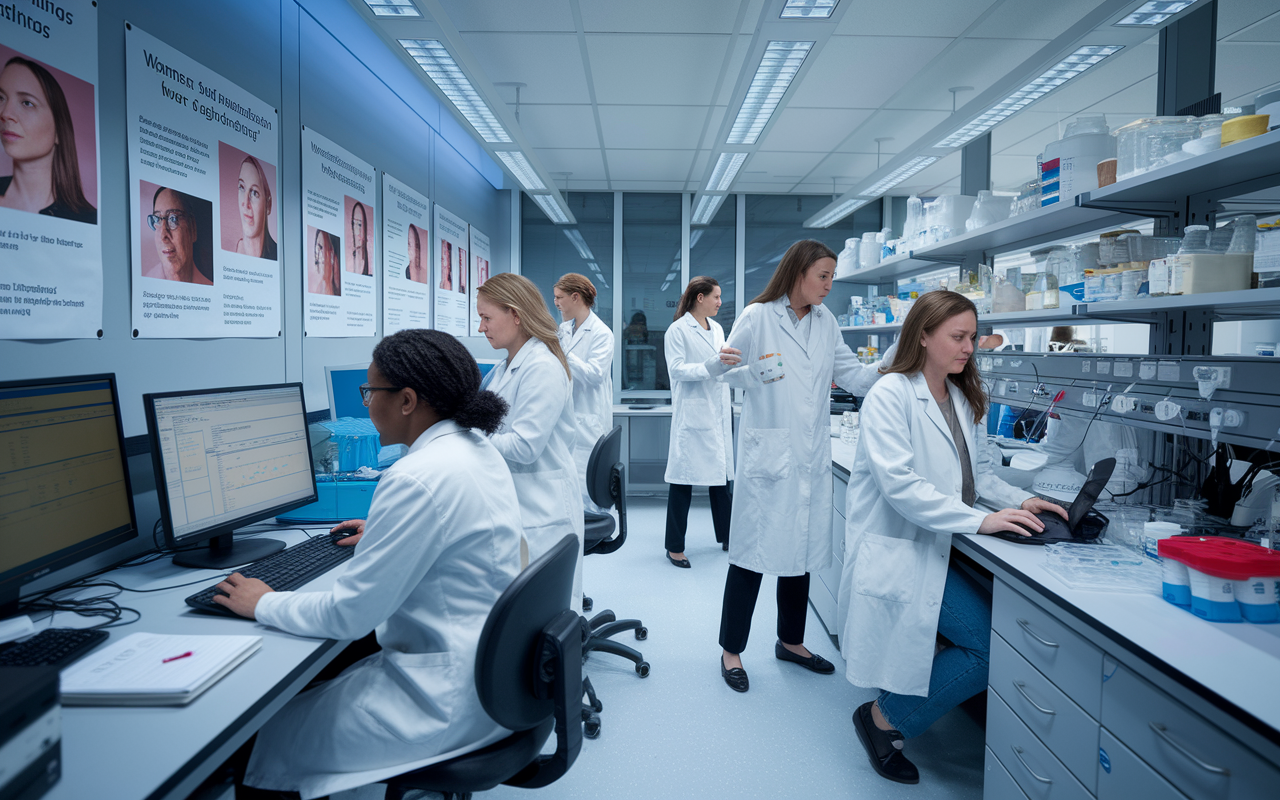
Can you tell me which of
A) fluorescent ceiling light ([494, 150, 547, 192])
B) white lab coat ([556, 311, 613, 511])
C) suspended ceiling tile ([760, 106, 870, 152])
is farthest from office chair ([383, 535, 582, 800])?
suspended ceiling tile ([760, 106, 870, 152])

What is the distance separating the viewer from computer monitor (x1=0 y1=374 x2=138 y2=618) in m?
0.97

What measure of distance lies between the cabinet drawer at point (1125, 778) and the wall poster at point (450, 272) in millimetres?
3605

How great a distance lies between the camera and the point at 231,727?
783mm

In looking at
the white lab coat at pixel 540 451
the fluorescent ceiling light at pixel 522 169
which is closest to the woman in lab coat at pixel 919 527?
the white lab coat at pixel 540 451

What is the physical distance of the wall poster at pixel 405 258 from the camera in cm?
312

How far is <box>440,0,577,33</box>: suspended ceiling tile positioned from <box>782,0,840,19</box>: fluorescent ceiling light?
1029 millimetres

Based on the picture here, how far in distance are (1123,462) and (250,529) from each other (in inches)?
96.2

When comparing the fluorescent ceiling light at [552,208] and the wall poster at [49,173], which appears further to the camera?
the fluorescent ceiling light at [552,208]

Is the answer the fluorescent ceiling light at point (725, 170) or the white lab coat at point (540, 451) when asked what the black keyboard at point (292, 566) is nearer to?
the white lab coat at point (540, 451)

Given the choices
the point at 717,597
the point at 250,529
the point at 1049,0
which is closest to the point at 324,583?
the point at 250,529

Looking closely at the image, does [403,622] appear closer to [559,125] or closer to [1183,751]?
[1183,751]

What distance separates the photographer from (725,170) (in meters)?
3.89

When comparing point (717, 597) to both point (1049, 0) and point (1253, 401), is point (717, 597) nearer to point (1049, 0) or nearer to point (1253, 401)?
point (1253, 401)

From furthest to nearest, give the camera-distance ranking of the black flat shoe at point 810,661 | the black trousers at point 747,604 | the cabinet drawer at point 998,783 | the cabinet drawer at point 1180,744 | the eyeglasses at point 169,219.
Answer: the black flat shoe at point 810,661 < the black trousers at point 747,604 < the eyeglasses at point 169,219 < the cabinet drawer at point 998,783 < the cabinet drawer at point 1180,744
